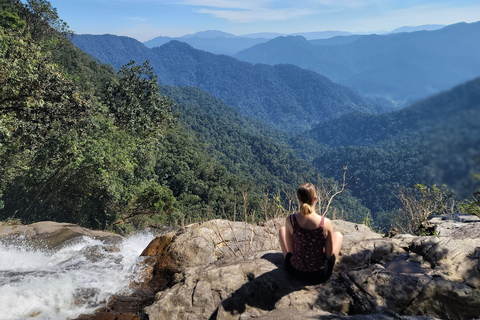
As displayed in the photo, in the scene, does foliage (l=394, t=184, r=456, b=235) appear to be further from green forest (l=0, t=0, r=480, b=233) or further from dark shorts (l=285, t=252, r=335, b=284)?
dark shorts (l=285, t=252, r=335, b=284)

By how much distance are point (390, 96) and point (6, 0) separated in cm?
5535

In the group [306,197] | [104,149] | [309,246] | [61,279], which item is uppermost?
[306,197]

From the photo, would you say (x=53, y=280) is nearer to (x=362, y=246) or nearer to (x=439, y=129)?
(x=362, y=246)

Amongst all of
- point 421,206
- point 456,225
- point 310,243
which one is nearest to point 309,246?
point 310,243

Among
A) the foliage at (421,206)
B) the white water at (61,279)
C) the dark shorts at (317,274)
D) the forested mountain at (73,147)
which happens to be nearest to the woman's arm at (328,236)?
the dark shorts at (317,274)

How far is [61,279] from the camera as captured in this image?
714 cm

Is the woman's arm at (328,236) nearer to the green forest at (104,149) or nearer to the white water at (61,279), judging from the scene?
the green forest at (104,149)

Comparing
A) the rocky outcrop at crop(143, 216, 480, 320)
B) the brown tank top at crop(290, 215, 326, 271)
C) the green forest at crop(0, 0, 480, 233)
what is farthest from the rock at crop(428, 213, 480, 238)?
the brown tank top at crop(290, 215, 326, 271)

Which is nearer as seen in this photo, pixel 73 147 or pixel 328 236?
pixel 328 236

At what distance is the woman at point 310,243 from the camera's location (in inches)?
164

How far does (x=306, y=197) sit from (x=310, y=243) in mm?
720

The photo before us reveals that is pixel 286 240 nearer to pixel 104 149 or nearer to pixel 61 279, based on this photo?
pixel 61 279

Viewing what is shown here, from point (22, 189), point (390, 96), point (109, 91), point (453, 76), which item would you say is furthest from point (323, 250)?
point (109, 91)

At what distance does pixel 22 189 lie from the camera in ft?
49.1
